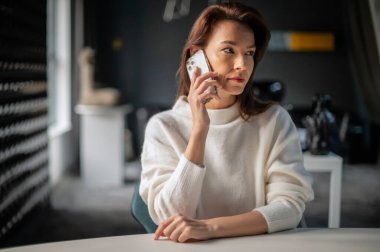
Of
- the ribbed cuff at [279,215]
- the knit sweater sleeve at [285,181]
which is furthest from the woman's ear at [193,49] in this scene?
the ribbed cuff at [279,215]

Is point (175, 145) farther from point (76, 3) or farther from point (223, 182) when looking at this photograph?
point (76, 3)

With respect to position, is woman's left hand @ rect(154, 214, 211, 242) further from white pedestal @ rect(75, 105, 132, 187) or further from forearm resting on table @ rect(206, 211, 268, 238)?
white pedestal @ rect(75, 105, 132, 187)

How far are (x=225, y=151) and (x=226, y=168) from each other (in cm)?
5

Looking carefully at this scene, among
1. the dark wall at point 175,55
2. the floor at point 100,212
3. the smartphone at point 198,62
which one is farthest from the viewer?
the dark wall at point 175,55

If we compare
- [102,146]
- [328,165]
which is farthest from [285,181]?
[102,146]

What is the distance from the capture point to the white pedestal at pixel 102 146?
188 inches

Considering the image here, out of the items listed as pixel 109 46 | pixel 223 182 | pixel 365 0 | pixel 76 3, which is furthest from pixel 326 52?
pixel 223 182

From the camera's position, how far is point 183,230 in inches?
36.3

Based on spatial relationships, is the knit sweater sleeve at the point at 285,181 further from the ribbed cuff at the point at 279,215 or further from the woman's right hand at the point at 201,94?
the woman's right hand at the point at 201,94

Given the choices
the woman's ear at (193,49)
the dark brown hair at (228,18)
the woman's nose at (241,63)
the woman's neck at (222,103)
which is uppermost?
the dark brown hair at (228,18)

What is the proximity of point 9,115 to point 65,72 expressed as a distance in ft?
8.79

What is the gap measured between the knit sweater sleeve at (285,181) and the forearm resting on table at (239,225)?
2 cm

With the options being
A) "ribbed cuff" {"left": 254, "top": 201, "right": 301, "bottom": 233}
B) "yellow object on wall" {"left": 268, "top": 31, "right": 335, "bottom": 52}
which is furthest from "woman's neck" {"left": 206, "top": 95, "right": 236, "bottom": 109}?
"yellow object on wall" {"left": 268, "top": 31, "right": 335, "bottom": 52}

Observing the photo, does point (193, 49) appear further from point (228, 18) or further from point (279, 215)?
point (279, 215)
